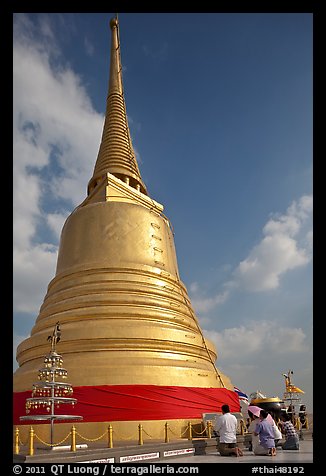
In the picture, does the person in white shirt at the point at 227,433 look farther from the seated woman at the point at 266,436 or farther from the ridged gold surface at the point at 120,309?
the ridged gold surface at the point at 120,309

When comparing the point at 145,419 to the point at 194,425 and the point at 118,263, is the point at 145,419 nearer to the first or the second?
the point at 194,425

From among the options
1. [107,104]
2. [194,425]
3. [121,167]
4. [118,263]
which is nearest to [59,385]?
[194,425]

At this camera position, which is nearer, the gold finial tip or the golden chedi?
the golden chedi

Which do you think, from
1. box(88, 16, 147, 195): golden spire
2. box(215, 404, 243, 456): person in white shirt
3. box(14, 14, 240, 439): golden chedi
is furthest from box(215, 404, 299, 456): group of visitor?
box(88, 16, 147, 195): golden spire

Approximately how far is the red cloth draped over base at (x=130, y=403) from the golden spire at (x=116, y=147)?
10288 mm

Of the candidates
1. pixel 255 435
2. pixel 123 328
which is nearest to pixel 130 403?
pixel 123 328

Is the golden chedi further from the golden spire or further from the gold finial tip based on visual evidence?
the gold finial tip

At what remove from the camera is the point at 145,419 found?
10.6 m

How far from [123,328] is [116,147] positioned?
1038cm

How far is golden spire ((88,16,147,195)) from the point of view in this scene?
1936 cm

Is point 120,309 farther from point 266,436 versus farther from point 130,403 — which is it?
point 266,436

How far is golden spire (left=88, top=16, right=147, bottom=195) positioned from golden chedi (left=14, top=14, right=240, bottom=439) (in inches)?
12.6

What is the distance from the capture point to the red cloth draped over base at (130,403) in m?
10.6

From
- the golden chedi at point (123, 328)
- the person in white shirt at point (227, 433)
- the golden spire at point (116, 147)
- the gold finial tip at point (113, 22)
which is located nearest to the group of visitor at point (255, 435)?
the person in white shirt at point (227, 433)
